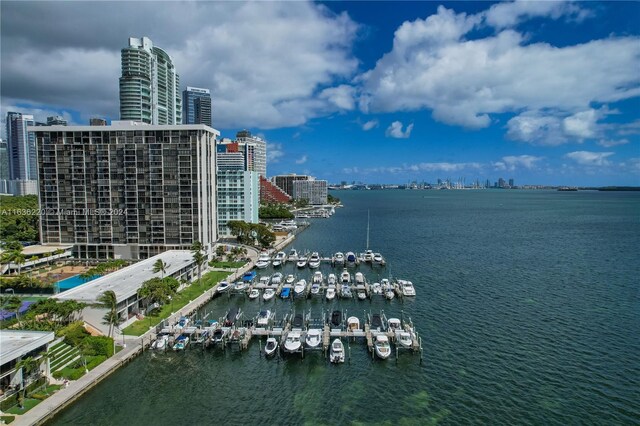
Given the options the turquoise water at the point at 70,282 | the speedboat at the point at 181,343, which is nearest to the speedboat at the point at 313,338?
the speedboat at the point at 181,343

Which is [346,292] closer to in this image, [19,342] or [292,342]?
[292,342]

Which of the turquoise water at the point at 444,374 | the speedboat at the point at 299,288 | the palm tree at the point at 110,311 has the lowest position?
the turquoise water at the point at 444,374

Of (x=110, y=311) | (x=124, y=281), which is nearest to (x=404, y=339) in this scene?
(x=110, y=311)

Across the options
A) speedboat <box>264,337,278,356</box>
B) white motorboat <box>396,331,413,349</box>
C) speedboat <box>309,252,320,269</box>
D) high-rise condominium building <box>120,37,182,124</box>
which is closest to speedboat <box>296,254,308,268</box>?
speedboat <box>309,252,320,269</box>

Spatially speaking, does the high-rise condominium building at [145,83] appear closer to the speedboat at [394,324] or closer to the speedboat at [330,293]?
the speedboat at [330,293]

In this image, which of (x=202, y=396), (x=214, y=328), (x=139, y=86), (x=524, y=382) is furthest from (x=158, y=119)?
(x=524, y=382)
